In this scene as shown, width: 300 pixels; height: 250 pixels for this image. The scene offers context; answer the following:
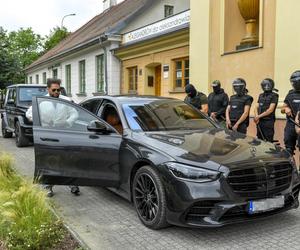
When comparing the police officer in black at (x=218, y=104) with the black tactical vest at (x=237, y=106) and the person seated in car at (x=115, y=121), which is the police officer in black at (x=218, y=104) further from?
the person seated in car at (x=115, y=121)

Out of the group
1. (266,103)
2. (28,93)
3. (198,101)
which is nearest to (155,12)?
(28,93)

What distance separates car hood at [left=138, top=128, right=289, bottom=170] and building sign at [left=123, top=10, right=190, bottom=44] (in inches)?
356

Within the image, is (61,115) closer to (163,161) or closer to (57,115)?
(57,115)

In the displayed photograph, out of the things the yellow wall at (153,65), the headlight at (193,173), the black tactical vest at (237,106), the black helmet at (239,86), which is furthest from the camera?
the yellow wall at (153,65)

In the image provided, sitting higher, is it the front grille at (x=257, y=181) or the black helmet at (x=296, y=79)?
the black helmet at (x=296, y=79)

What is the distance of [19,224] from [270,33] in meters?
7.32

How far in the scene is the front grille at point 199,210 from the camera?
4.24 m

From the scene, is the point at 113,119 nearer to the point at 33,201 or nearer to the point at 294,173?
the point at 33,201

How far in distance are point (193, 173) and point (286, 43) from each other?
5.48m

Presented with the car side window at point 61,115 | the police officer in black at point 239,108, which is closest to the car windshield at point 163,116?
the car side window at point 61,115

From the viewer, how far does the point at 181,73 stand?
14352 mm

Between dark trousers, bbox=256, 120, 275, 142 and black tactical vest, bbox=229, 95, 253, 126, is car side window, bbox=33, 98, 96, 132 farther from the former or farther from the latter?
dark trousers, bbox=256, 120, 275, 142

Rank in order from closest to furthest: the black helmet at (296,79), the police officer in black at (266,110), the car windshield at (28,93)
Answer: the black helmet at (296,79) < the police officer in black at (266,110) < the car windshield at (28,93)

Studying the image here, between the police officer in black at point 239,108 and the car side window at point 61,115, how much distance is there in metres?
3.24
